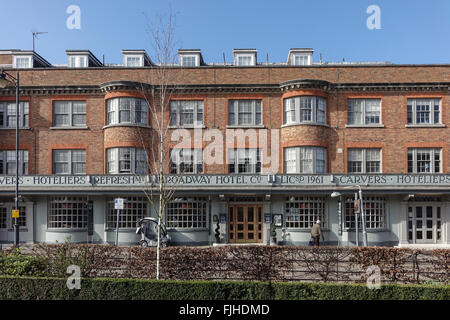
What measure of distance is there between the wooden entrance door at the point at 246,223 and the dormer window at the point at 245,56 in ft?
39.8

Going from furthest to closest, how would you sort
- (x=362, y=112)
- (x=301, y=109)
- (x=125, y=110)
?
1. (x=362, y=112)
2. (x=125, y=110)
3. (x=301, y=109)

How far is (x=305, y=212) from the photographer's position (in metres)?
21.7

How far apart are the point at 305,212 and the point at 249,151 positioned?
17.8 ft

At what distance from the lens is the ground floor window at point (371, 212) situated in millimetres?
21594

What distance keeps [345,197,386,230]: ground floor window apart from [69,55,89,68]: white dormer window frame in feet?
72.7

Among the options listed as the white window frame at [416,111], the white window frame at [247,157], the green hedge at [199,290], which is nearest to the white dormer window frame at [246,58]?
the white window frame at [247,157]

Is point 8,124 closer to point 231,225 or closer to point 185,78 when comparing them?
point 185,78

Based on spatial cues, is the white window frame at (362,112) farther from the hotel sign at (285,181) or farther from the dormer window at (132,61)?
the dormer window at (132,61)

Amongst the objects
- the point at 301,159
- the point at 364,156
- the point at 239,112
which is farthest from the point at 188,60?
the point at 364,156

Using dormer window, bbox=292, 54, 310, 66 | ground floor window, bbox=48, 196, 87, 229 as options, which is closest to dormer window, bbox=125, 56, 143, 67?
ground floor window, bbox=48, 196, 87, 229

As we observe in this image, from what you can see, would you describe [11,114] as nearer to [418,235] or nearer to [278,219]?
[278,219]

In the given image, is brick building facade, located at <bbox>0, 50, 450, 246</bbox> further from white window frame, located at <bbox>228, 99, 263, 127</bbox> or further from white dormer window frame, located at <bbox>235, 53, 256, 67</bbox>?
white dormer window frame, located at <bbox>235, 53, 256, 67</bbox>

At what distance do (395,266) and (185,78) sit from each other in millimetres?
18050

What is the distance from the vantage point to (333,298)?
873 centimetres
